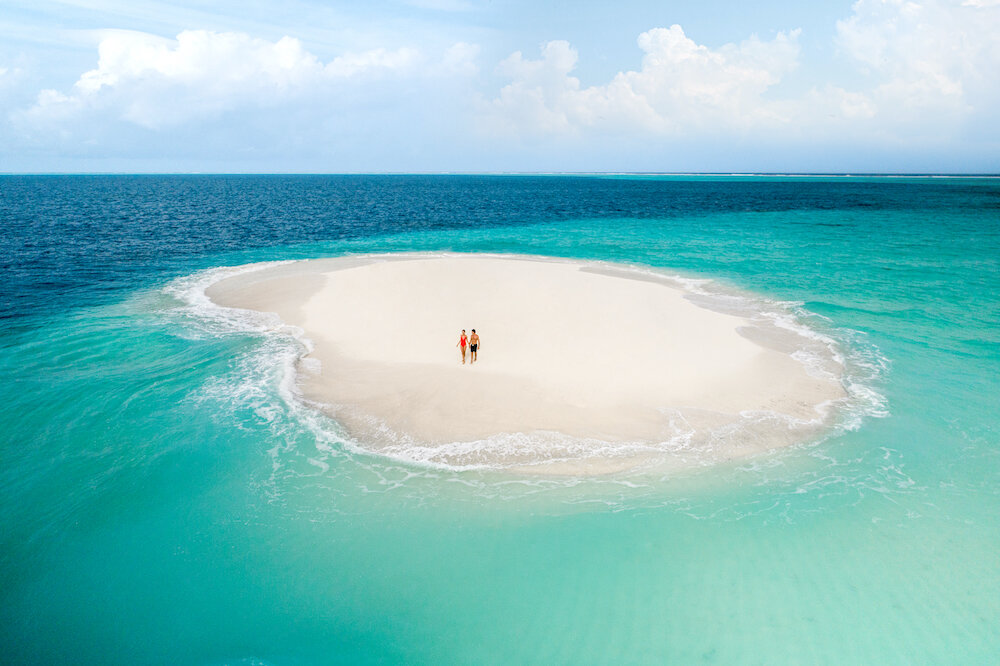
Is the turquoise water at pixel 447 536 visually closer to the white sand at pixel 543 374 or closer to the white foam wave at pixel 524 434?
the white foam wave at pixel 524 434

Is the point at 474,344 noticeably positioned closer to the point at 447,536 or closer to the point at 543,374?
the point at 543,374

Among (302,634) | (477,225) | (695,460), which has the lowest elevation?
(302,634)

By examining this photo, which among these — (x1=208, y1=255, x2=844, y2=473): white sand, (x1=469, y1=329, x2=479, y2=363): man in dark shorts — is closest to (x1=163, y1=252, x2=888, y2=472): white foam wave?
(x1=208, y1=255, x2=844, y2=473): white sand

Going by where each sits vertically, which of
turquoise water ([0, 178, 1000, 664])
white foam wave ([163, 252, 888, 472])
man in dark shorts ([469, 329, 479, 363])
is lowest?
turquoise water ([0, 178, 1000, 664])

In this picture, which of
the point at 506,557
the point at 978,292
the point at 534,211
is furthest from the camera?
the point at 534,211

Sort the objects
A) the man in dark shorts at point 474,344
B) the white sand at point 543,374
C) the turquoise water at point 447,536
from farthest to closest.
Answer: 1. the man in dark shorts at point 474,344
2. the white sand at point 543,374
3. the turquoise water at point 447,536

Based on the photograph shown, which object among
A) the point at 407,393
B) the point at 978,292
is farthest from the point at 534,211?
the point at 407,393

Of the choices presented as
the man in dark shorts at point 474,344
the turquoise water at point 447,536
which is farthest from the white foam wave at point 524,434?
the man in dark shorts at point 474,344

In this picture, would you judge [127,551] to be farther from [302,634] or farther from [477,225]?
[477,225]

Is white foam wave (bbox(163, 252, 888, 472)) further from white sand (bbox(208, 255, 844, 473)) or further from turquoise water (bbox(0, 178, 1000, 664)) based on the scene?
turquoise water (bbox(0, 178, 1000, 664))
